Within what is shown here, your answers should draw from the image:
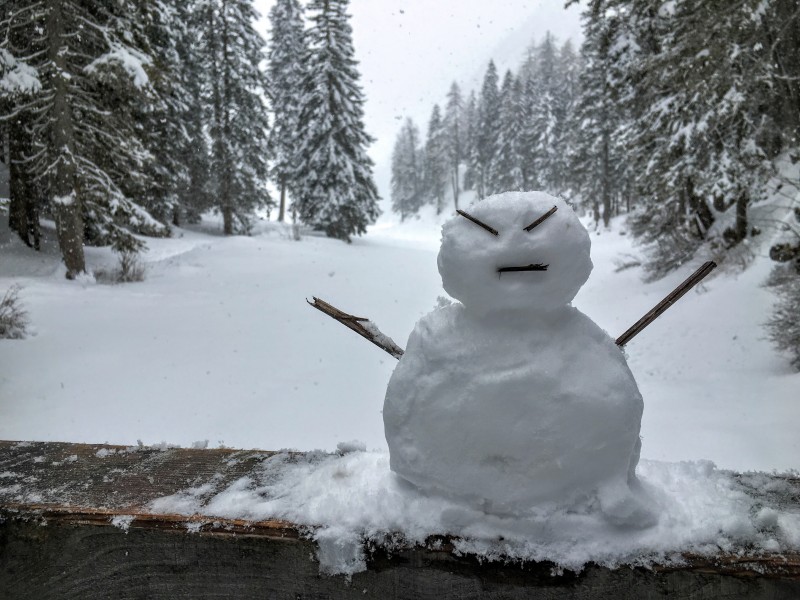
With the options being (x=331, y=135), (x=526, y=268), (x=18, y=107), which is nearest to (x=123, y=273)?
(x=18, y=107)

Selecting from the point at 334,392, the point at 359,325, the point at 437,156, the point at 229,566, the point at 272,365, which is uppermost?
the point at 437,156

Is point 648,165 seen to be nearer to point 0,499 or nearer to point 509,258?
point 509,258

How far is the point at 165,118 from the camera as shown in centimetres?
1947

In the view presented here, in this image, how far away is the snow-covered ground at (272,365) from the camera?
4.98 m

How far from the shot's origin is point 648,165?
11.6 metres

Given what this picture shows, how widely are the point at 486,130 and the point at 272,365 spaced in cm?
4889

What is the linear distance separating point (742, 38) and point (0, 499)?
9.80m

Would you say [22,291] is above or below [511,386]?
below

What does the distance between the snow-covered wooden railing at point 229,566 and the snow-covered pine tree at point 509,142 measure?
1631 inches

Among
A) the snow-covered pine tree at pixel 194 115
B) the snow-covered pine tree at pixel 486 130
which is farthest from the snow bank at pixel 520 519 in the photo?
the snow-covered pine tree at pixel 486 130

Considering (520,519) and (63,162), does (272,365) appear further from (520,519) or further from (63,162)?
(63,162)

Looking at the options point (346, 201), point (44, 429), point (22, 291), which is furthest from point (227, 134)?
point (44, 429)

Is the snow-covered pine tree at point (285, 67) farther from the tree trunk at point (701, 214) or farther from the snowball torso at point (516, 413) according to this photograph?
the snowball torso at point (516, 413)

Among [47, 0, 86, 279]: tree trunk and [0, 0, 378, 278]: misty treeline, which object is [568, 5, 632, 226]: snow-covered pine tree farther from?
[47, 0, 86, 279]: tree trunk
